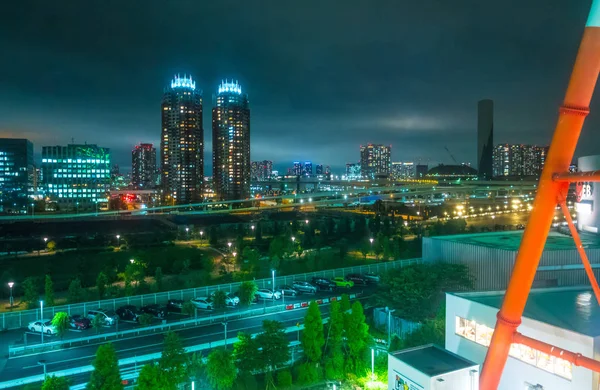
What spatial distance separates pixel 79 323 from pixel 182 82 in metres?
44.2

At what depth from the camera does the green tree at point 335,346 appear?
6.19m

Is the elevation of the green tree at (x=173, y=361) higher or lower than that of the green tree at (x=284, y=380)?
higher

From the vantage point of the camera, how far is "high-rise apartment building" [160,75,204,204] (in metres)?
47.8

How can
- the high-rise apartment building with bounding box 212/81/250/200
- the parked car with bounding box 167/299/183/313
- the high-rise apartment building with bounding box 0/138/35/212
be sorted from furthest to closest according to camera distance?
the high-rise apartment building with bounding box 212/81/250/200 < the high-rise apartment building with bounding box 0/138/35/212 < the parked car with bounding box 167/299/183/313

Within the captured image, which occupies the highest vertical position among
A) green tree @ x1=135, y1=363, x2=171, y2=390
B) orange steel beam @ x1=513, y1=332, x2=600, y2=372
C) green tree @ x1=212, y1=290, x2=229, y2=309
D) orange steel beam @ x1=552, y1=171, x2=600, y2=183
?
orange steel beam @ x1=552, y1=171, x2=600, y2=183

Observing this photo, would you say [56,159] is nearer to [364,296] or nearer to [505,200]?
[364,296]

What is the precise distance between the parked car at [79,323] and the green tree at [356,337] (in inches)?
220

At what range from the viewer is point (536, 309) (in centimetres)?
514

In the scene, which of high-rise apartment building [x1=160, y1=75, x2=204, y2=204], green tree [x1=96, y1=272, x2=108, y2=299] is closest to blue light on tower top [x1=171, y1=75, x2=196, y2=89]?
high-rise apartment building [x1=160, y1=75, x2=204, y2=204]

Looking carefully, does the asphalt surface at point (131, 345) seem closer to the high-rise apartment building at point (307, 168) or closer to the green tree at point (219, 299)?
the green tree at point (219, 299)

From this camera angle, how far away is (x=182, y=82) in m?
48.9

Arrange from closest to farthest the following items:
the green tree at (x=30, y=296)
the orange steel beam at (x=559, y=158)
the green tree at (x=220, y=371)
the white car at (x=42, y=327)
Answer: the orange steel beam at (x=559, y=158), the green tree at (x=220, y=371), the white car at (x=42, y=327), the green tree at (x=30, y=296)

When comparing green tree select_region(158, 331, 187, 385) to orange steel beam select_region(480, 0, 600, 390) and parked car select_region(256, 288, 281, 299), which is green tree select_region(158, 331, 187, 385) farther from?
parked car select_region(256, 288, 281, 299)

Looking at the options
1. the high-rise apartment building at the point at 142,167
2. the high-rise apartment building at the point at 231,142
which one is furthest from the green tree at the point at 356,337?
the high-rise apartment building at the point at 142,167
